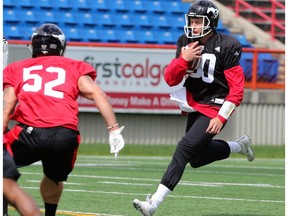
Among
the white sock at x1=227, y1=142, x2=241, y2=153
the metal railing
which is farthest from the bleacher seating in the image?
the white sock at x1=227, y1=142, x2=241, y2=153

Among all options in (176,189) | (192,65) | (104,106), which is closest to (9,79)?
(104,106)

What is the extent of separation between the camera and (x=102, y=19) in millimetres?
20875

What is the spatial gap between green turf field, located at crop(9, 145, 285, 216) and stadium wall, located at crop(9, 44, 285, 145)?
2.41 m

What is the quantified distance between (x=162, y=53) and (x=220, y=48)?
9804mm

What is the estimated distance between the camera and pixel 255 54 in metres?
18.0

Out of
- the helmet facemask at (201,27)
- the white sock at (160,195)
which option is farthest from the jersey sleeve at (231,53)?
the white sock at (160,195)

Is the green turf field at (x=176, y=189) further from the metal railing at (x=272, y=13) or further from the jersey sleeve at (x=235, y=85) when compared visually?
the metal railing at (x=272, y=13)

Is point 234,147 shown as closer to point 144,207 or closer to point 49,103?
point 144,207

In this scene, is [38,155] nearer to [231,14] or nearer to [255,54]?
[255,54]

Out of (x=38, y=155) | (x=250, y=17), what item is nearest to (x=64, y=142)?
(x=38, y=155)

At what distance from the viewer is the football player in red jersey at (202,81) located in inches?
309

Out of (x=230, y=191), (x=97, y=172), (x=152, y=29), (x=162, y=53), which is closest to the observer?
(x=230, y=191)

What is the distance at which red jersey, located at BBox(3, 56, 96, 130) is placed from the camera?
6.48 m

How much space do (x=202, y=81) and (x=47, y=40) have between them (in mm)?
1771
